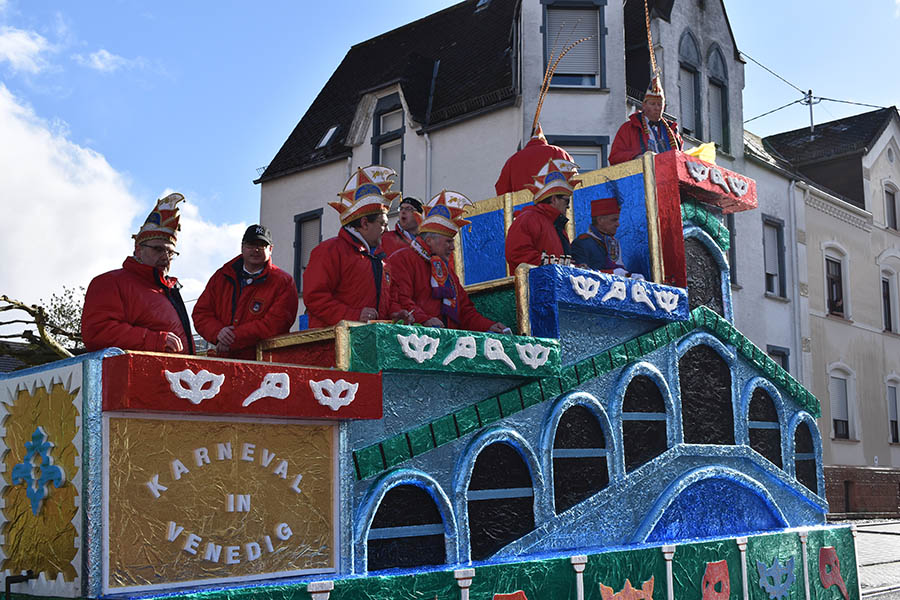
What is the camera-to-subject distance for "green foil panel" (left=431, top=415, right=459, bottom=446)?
5.92 metres

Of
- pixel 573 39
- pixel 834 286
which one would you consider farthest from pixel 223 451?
pixel 834 286

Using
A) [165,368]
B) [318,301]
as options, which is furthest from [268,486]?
[318,301]

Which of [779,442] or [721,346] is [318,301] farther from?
[779,442]

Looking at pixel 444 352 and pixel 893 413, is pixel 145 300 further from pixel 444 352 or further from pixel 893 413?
pixel 893 413

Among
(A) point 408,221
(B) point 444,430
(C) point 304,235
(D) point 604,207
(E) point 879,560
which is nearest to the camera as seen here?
(B) point 444,430

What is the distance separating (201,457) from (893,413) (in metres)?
23.6

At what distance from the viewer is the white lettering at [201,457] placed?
4785 mm

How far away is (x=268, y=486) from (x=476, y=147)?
44.2 feet

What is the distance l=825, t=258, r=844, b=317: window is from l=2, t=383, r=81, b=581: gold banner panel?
21011 millimetres

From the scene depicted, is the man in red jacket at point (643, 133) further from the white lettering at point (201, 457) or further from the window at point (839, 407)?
the window at point (839, 407)

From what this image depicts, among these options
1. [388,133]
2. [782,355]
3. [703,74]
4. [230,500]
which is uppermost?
[703,74]

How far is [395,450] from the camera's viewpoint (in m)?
5.69

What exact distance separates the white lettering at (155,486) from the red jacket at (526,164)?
5093 millimetres

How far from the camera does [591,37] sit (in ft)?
57.9
